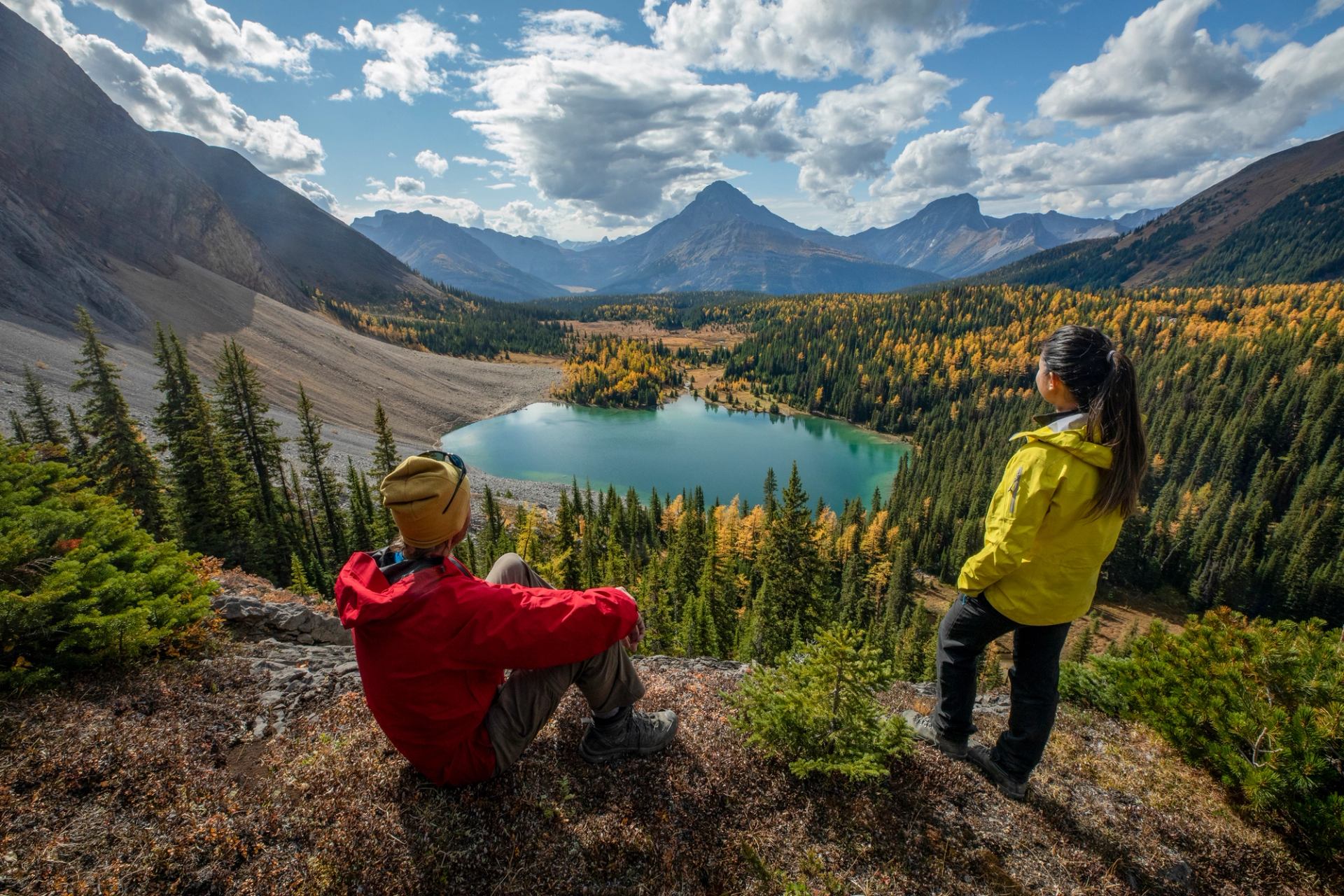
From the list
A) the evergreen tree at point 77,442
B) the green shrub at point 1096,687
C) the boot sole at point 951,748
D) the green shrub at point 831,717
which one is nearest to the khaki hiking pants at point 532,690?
the green shrub at point 831,717

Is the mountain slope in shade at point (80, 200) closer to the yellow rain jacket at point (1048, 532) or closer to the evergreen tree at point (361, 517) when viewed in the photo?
the evergreen tree at point (361, 517)

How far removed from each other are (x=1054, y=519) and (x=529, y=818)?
4315mm

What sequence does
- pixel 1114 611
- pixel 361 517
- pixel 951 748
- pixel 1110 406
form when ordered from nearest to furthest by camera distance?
pixel 1110 406 → pixel 951 748 → pixel 361 517 → pixel 1114 611

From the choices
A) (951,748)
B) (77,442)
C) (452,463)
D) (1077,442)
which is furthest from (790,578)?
(77,442)

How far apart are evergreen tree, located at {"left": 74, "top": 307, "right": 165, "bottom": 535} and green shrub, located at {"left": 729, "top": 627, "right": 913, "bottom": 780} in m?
27.9

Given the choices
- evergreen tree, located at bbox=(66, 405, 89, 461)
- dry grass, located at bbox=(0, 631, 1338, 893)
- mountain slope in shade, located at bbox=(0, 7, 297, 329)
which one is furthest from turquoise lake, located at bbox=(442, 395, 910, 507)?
dry grass, located at bbox=(0, 631, 1338, 893)

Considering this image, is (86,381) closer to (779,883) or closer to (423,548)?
(423,548)

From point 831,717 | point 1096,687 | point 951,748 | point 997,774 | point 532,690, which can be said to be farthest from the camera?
point 1096,687

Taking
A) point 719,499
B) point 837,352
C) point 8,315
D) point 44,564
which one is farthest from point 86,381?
point 837,352

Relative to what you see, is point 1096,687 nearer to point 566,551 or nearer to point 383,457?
point 566,551

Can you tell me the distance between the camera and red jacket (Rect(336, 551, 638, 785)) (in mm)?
3012

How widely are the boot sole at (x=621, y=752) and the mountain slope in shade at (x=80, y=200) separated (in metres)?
90.5

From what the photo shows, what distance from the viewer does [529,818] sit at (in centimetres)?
380

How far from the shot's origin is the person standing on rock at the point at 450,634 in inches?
120
